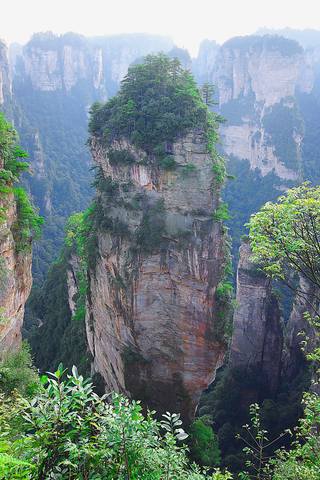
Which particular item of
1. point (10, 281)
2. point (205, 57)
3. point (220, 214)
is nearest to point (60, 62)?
point (205, 57)

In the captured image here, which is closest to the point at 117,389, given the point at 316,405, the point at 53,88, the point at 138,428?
the point at 316,405

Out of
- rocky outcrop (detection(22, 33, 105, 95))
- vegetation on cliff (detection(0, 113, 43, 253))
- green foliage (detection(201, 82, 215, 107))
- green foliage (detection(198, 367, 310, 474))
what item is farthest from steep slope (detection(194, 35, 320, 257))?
vegetation on cliff (detection(0, 113, 43, 253))

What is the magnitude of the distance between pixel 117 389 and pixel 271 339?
12714 millimetres

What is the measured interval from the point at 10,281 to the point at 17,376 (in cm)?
324

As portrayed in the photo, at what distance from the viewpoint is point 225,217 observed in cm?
1748

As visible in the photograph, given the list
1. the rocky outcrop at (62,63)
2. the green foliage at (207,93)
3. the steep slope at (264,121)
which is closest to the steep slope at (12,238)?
the green foliage at (207,93)

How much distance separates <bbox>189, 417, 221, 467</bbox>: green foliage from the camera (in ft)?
58.5

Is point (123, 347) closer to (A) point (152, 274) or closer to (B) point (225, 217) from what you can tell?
(A) point (152, 274)

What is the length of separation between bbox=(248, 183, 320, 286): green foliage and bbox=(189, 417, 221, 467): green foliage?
11655 mm

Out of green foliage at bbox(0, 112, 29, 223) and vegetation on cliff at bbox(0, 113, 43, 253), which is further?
vegetation on cliff at bbox(0, 113, 43, 253)

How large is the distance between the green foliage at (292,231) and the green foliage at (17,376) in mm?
6615

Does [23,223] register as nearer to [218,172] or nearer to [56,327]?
[218,172]

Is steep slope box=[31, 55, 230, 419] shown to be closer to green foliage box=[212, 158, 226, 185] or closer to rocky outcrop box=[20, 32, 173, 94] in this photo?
green foliage box=[212, 158, 226, 185]

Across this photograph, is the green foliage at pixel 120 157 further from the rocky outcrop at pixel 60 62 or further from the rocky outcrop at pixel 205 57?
the rocky outcrop at pixel 205 57
